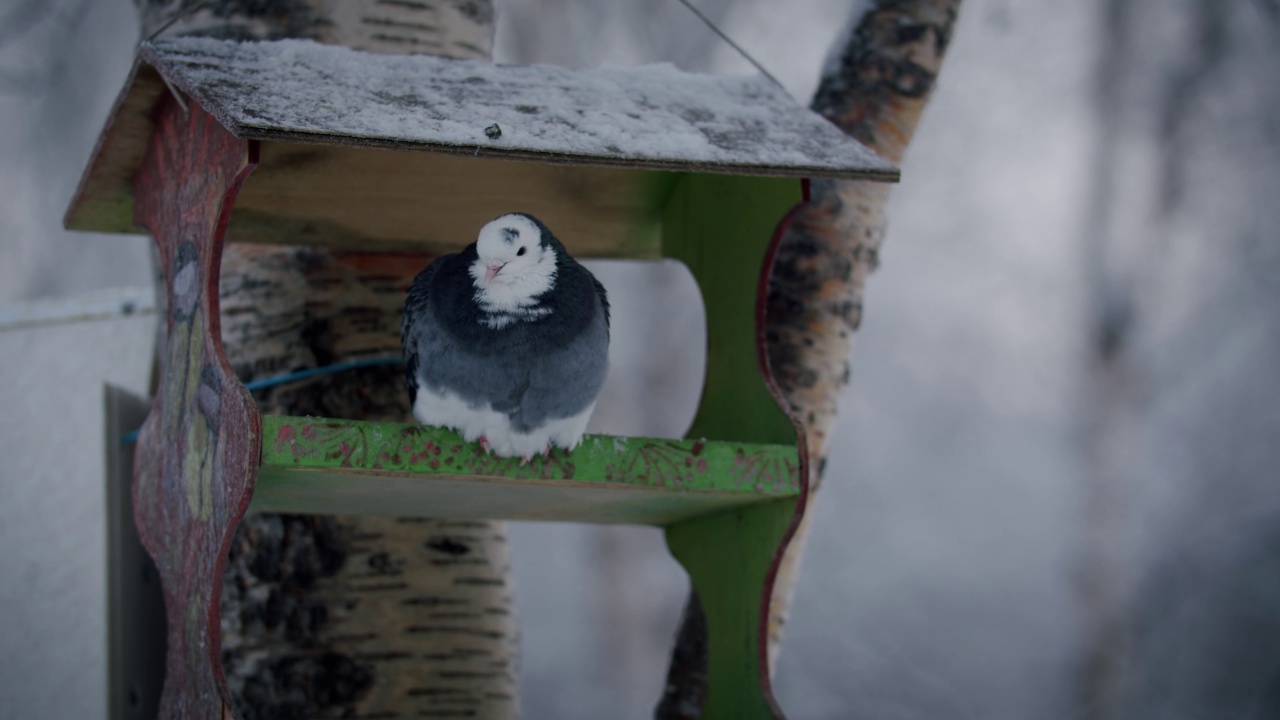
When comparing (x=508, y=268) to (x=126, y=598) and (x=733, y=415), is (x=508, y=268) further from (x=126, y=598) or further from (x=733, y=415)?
(x=126, y=598)

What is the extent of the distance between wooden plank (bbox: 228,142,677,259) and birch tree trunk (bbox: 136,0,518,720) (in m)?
0.17

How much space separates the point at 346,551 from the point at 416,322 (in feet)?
2.84

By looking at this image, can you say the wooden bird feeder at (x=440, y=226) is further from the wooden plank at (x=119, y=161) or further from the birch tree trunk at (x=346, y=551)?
the birch tree trunk at (x=346, y=551)

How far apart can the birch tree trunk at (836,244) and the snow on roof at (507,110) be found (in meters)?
0.73

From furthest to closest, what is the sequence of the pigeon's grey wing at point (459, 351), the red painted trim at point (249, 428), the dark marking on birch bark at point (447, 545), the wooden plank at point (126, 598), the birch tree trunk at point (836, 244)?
1. the birch tree trunk at point (836, 244)
2. the dark marking on birch bark at point (447, 545)
3. the wooden plank at point (126, 598)
4. the pigeon's grey wing at point (459, 351)
5. the red painted trim at point (249, 428)

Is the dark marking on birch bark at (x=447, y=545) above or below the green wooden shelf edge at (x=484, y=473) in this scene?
below

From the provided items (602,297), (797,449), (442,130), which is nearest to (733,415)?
(797,449)

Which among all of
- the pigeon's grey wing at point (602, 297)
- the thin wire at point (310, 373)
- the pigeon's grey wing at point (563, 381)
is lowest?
the thin wire at point (310, 373)

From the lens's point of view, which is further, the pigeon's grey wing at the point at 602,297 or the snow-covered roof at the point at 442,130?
the pigeon's grey wing at the point at 602,297

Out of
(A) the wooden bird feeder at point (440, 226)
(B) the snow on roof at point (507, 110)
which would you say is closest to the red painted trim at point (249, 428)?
(A) the wooden bird feeder at point (440, 226)

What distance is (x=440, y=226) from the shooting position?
325 centimetres

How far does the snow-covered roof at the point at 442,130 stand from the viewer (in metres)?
2.26

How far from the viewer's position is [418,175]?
2936mm

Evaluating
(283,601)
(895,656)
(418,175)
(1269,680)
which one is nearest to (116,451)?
(283,601)
